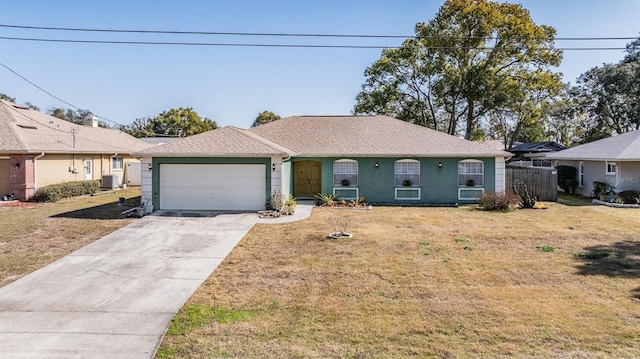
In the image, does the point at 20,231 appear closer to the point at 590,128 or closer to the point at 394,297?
the point at 394,297

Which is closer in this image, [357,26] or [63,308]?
[63,308]

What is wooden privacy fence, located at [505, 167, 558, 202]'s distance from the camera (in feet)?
63.3

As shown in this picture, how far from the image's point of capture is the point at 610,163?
19.5 meters

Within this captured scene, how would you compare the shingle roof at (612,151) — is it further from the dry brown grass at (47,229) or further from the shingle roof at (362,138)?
the dry brown grass at (47,229)

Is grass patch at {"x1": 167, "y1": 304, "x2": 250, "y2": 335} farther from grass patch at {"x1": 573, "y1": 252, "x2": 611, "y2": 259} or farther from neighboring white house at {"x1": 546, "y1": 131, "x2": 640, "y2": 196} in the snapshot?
neighboring white house at {"x1": 546, "y1": 131, "x2": 640, "y2": 196}

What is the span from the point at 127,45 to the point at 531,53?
28860 mm

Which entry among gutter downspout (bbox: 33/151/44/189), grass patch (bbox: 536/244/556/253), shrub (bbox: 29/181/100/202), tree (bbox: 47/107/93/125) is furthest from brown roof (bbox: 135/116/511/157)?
tree (bbox: 47/107/93/125)

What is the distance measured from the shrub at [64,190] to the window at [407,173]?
16457 mm

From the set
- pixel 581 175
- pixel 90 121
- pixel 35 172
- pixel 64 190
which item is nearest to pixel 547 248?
pixel 581 175

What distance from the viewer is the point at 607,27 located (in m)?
15.3

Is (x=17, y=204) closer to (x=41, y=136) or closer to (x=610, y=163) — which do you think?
(x=41, y=136)

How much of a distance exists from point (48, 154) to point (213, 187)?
33.9 feet

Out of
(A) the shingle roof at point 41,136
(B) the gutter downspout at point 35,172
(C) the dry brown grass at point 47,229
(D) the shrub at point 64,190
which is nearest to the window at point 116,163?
(A) the shingle roof at point 41,136

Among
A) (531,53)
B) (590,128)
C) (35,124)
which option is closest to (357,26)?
(35,124)
